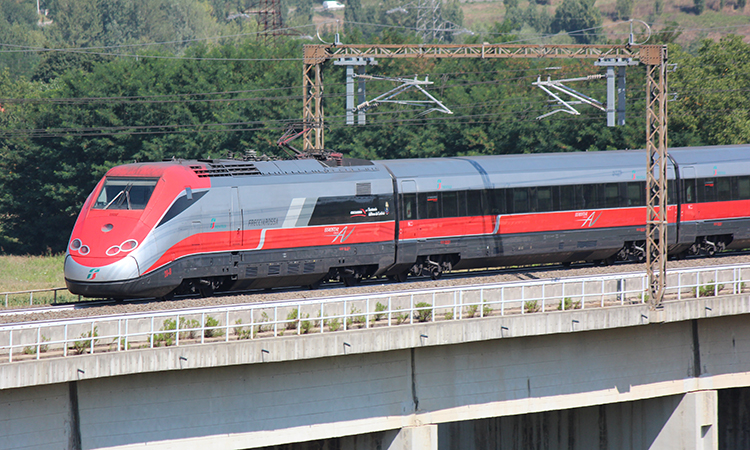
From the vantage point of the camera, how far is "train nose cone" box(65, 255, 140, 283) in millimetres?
22578

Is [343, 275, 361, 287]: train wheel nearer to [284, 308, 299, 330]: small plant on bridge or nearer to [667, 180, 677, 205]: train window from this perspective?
[284, 308, 299, 330]: small plant on bridge

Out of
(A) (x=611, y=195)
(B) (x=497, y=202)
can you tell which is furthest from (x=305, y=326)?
(A) (x=611, y=195)

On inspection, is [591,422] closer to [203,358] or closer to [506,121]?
[203,358]

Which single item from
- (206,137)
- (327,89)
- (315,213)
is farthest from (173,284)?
(327,89)

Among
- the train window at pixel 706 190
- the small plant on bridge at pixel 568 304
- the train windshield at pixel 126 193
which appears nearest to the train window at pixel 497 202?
the small plant on bridge at pixel 568 304

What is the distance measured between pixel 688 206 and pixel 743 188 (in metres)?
2.99

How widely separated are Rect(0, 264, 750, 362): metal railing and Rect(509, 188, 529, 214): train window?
553cm

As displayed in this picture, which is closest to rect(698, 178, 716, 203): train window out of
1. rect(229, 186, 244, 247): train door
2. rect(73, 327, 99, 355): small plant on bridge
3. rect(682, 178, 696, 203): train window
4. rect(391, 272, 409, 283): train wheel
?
rect(682, 178, 696, 203): train window

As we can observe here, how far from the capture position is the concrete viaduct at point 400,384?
1795 centimetres

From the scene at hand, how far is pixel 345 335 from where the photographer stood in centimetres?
2000

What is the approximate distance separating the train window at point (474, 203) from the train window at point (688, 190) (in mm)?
8868

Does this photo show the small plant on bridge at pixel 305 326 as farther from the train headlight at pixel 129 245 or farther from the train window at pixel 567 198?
the train window at pixel 567 198

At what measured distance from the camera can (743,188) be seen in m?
33.8

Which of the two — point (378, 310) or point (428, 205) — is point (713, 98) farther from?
point (378, 310)
